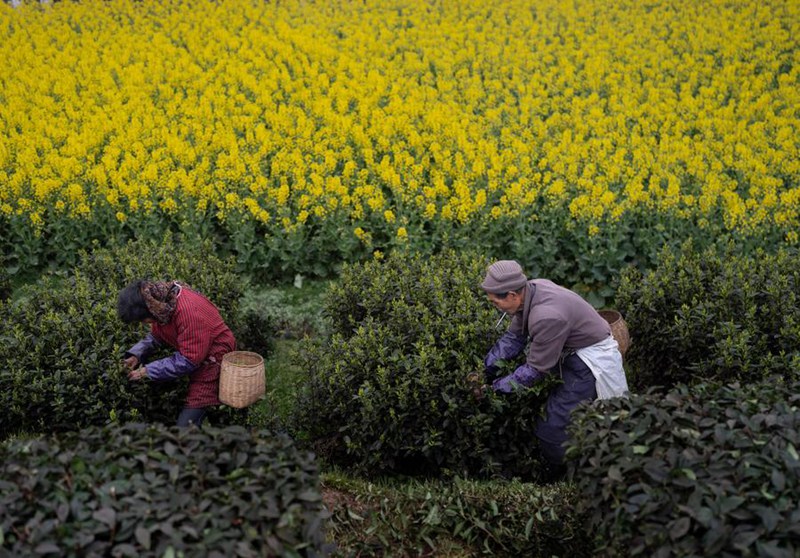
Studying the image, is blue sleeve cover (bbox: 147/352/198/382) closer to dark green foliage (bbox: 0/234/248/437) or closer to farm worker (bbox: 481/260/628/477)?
dark green foliage (bbox: 0/234/248/437)

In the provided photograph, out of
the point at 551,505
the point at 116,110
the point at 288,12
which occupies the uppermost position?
the point at 288,12

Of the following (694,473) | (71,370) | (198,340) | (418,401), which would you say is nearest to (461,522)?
(418,401)

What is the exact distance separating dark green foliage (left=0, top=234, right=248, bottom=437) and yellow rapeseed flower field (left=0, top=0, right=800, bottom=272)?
10.4 feet

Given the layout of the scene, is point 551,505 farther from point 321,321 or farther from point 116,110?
point 116,110

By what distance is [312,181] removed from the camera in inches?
385

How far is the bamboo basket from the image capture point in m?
5.30

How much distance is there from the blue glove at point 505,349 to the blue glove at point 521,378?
0.21 m

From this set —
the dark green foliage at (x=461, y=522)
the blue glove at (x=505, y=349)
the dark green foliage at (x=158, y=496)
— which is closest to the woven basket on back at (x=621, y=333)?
the blue glove at (x=505, y=349)

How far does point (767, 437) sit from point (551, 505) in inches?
63.6

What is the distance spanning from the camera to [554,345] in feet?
16.1

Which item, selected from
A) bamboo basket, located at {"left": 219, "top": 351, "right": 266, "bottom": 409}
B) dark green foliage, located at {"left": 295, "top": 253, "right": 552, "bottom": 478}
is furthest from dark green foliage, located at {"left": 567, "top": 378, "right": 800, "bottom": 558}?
bamboo basket, located at {"left": 219, "top": 351, "right": 266, "bottom": 409}

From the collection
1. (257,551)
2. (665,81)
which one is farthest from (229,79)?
(257,551)

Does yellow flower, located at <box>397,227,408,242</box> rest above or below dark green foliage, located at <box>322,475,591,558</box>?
above

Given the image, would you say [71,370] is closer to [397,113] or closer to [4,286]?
[4,286]
